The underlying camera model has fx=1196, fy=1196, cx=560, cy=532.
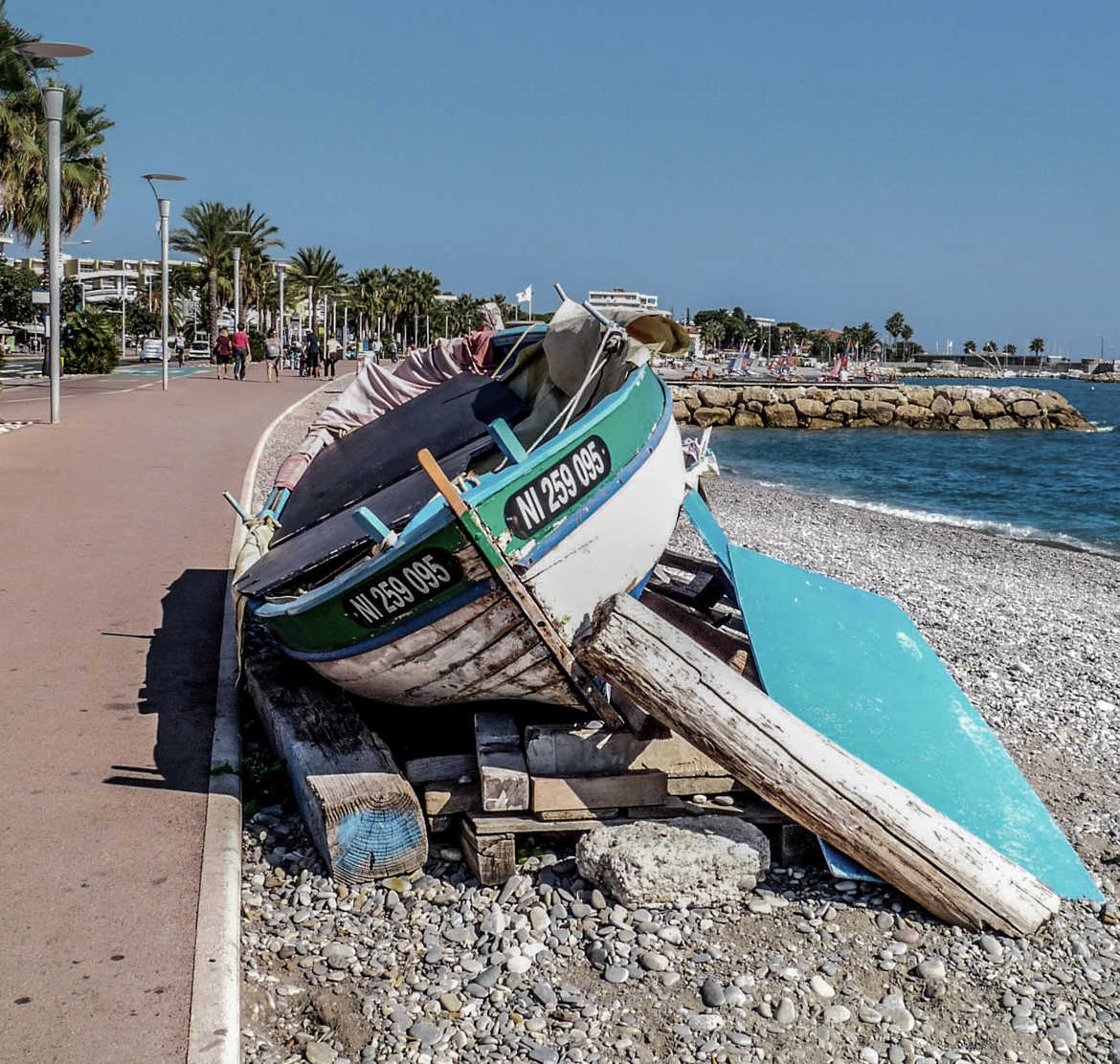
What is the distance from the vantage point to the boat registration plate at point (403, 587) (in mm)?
5445

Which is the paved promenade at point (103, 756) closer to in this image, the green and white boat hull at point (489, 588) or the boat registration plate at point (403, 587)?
the green and white boat hull at point (489, 588)

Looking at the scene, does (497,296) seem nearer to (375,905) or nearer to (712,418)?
(712,418)

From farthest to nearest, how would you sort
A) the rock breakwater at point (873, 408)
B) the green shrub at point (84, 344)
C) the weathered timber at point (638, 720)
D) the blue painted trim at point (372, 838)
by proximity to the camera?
the rock breakwater at point (873, 408) → the green shrub at point (84, 344) → the weathered timber at point (638, 720) → the blue painted trim at point (372, 838)

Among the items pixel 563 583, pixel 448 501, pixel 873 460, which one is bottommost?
pixel 873 460

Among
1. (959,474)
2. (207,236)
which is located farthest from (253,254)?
(959,474)

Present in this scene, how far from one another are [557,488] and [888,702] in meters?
2.04

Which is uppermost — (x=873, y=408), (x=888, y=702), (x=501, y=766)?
(x=888, y=702)

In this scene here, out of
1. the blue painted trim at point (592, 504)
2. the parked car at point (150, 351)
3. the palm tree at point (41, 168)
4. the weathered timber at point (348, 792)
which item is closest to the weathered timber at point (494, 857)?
the weathered timber at point (348, 792)

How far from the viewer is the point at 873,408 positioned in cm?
6600

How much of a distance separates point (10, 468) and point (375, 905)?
1266 centimetres

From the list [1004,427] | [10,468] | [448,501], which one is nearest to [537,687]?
[448,501]

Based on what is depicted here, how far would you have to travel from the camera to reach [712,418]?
59375mm

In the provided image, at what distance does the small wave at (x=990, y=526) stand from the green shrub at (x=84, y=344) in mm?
25210

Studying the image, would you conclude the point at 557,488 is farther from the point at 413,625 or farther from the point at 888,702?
the point at 888,702
